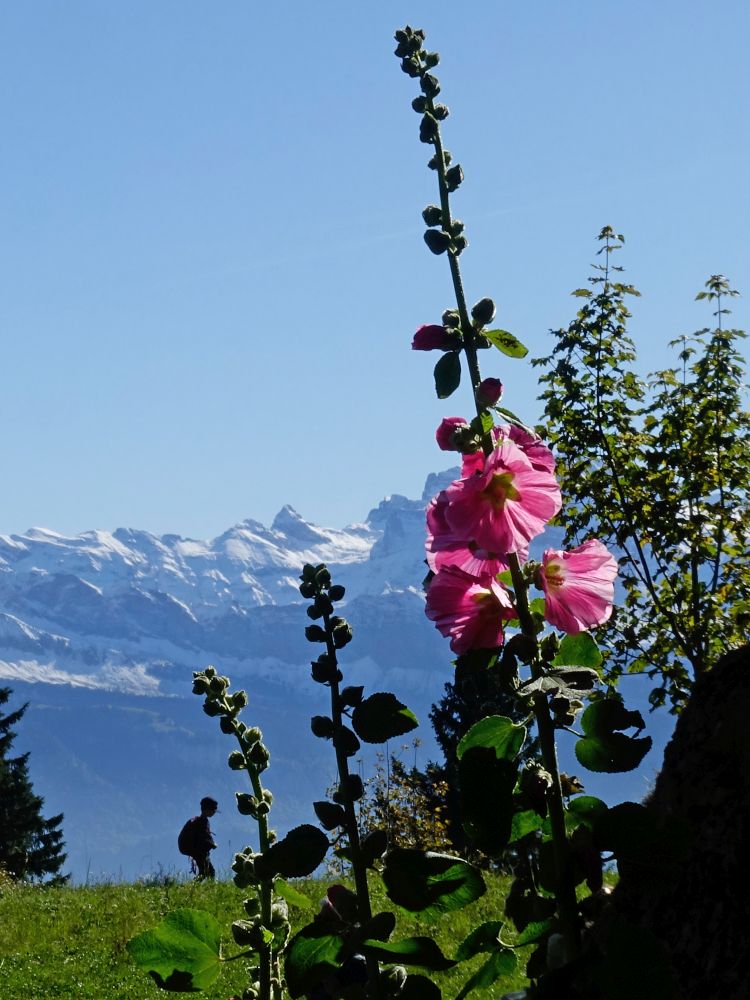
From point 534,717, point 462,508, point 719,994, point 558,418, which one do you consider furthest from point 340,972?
point 558,418

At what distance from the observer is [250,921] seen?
177 cm

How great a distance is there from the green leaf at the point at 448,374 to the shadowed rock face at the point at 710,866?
108cm

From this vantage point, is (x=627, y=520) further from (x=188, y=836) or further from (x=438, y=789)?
(x=438, y=789)

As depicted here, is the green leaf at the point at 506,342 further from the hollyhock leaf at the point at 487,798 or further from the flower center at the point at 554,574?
the hollyhock leaf at the point at 487,798

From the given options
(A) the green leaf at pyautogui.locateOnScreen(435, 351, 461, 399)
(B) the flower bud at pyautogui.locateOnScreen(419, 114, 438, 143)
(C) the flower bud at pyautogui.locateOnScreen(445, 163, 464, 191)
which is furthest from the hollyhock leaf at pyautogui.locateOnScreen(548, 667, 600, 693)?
(B) the flower bud at pyautogui.locateOnScreen(419, 114, 438, 143)

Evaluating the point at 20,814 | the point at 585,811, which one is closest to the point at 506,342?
the point at 585,811

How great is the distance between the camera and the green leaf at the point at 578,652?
1.50 metres

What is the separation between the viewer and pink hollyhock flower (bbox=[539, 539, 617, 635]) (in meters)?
1.53

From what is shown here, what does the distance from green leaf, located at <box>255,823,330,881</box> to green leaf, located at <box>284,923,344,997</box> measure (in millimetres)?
78

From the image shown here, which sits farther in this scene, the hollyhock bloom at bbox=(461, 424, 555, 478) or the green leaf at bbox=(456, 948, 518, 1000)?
the hollyhock bloom at bbox=(461, 424, 555, 478)

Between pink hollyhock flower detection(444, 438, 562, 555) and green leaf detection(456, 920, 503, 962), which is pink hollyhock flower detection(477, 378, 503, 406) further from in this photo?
green leaf detection(456, 920, 503, 962)

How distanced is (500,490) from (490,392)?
0.43 ft

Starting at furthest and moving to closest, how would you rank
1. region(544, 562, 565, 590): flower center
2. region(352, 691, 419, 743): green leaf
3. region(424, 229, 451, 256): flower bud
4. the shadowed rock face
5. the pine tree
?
1. the pine tree
2. the shadowed rock face
3. region(424, 229, 451, 256): flower bud
4. region(544, 562, 565, 590): flower center
5. region(352, 691, 419, 743): green leaf

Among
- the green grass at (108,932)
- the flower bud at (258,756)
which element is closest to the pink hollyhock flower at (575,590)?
the flower bud at (258,756)
